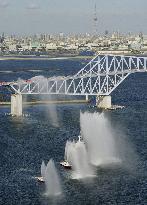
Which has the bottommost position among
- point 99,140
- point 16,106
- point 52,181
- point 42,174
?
point 52,181

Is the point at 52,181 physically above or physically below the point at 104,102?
below

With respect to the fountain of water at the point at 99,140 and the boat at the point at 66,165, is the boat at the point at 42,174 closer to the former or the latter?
the boat at the point at 66,165

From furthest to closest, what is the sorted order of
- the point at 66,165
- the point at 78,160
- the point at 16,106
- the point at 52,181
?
the point at 16,106 < the point at 78,160 < the point at 66,165 < the point at 52,181

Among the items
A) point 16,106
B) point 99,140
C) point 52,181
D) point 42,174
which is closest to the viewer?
point 52,181

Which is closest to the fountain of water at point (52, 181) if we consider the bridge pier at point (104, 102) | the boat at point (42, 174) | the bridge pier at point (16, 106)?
the boat at point (42, 174)

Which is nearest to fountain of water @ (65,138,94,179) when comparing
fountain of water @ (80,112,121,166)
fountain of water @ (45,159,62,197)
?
fountain of water @ (80,112,121,166)

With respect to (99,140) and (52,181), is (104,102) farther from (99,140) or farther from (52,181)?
(52,181)

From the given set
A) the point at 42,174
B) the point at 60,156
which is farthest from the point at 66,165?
the point at 60,156

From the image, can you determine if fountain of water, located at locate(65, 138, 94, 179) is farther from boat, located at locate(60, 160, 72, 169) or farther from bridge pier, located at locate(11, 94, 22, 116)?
bridge pier, located at locate(11, 94, 22, 116)
